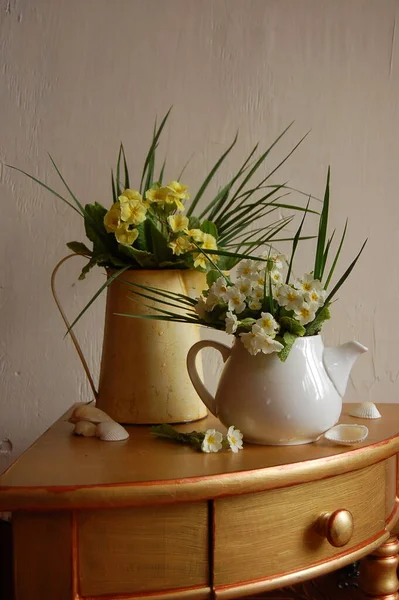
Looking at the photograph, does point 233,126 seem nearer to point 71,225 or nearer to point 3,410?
point 71,225

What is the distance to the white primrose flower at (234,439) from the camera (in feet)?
2.70

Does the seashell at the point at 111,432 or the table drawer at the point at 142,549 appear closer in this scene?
the table drawer at the point at 142,549

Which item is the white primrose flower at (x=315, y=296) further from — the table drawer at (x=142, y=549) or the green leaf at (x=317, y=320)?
the table drawer at (x=142, y=549)

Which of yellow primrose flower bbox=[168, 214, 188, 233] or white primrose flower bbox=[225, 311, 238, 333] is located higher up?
yellow primrose flower bbox=[168, 214, 188, 233]

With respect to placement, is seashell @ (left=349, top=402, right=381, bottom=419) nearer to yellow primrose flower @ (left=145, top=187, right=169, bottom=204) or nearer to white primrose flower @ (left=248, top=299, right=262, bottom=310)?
white primrose flower @ (left=248, top=299, right=262, bottom=310)

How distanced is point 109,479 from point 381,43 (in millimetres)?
958

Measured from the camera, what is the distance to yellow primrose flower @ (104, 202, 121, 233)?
0.94 m

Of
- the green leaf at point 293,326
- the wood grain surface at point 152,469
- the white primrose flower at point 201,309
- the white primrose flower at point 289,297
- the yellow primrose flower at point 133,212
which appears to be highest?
the yellow primrose flower at point 133,212

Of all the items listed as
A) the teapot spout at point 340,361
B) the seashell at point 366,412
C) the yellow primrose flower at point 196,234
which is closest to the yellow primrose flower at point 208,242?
the yellow primrose flower at point 196,234

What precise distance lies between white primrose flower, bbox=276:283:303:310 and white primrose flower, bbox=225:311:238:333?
59mm

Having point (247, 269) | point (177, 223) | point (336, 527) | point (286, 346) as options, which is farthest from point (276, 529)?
point (177, 223)

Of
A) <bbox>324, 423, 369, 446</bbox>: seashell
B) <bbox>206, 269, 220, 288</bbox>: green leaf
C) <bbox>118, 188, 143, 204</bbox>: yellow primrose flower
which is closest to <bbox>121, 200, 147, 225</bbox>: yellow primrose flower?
<bbox>118, 188, 143, 204</bbox>: yellow primrose flower

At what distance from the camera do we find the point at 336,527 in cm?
80

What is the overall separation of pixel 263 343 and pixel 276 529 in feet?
0.69
